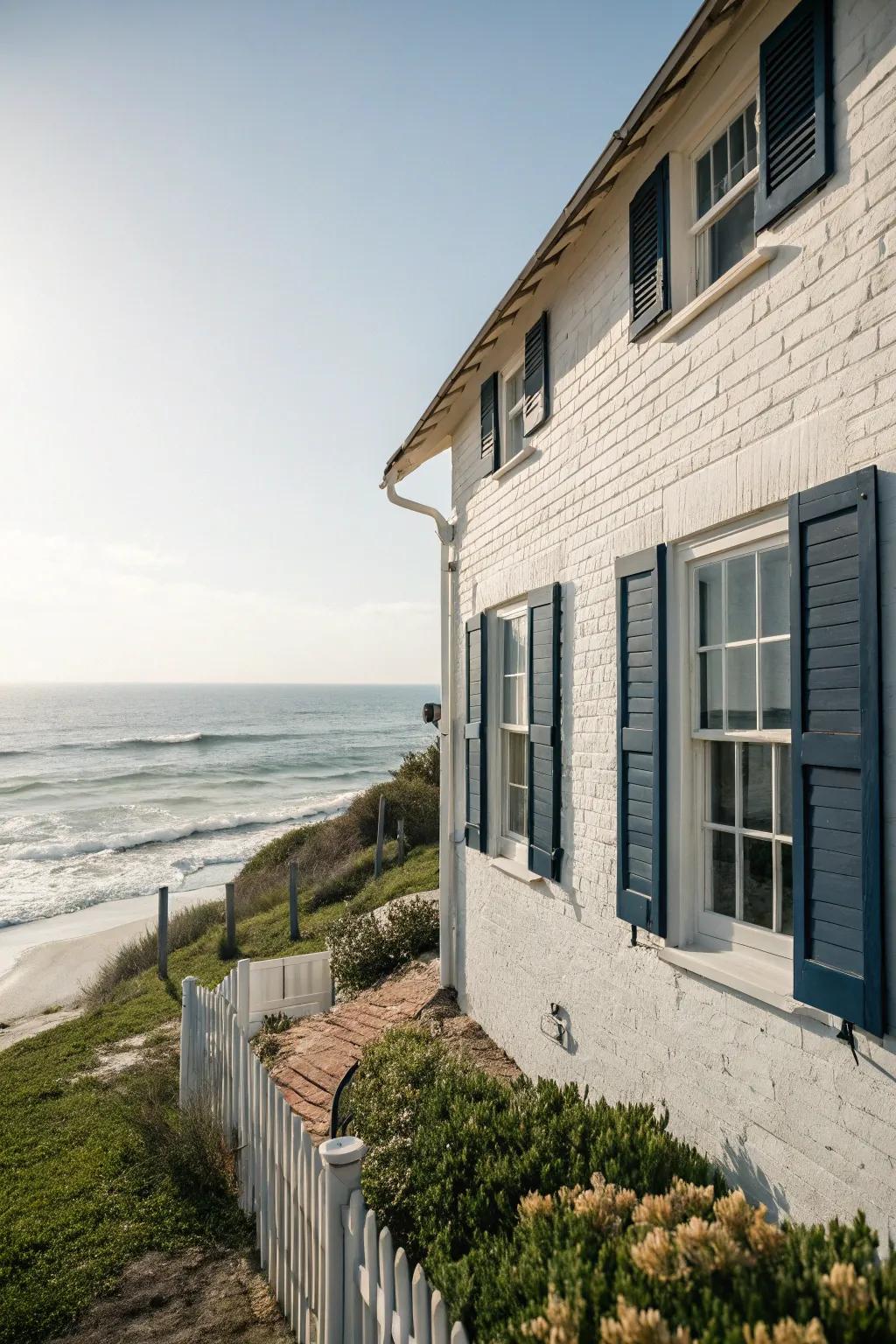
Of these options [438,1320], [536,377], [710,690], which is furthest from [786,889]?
[536,377]

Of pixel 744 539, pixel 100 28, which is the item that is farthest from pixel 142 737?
pixel 744 539

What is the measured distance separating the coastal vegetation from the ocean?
42.7ft

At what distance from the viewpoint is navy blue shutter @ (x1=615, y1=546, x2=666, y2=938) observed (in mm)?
4336

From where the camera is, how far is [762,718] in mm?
3750

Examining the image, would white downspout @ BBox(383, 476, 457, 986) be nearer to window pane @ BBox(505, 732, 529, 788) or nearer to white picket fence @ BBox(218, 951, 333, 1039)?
window pane @ BBox(505, 732, 529, 788)

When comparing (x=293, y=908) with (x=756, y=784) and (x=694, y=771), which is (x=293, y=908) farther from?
(x=756, y=784)

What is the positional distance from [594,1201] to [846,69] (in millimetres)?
4429

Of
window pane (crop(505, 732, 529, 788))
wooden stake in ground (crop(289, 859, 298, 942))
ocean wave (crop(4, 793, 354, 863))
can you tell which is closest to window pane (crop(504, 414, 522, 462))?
window pane (crop(505, 732, 529, 788))

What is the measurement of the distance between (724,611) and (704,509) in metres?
0.53

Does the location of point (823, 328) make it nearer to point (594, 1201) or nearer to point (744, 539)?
point (744, 539)

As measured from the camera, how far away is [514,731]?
7.02 m

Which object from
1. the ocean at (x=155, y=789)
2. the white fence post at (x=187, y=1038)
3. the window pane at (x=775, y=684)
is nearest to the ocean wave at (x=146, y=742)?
the ocean at (x=155, y=789)

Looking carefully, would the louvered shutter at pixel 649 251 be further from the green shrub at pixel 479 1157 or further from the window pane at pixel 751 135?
the green shrub at pixel 479 1157

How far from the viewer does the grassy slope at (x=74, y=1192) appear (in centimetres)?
454
